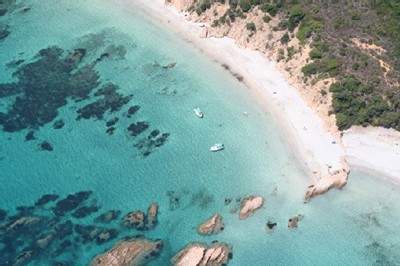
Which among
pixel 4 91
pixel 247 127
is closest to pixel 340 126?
pixel 247 127

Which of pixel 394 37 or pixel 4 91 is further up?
pixel 394 37

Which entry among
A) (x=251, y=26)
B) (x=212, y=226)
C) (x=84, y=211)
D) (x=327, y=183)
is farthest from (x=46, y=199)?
(x=251, y=26)

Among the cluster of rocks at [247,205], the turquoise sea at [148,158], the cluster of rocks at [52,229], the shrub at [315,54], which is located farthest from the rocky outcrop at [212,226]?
the shrub at [315,54]

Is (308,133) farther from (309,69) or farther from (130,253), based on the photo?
(130,253)

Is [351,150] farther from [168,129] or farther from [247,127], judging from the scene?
[168,129]

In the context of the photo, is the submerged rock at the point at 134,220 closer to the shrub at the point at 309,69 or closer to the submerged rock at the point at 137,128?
the submerged rock at the point at 137,128
